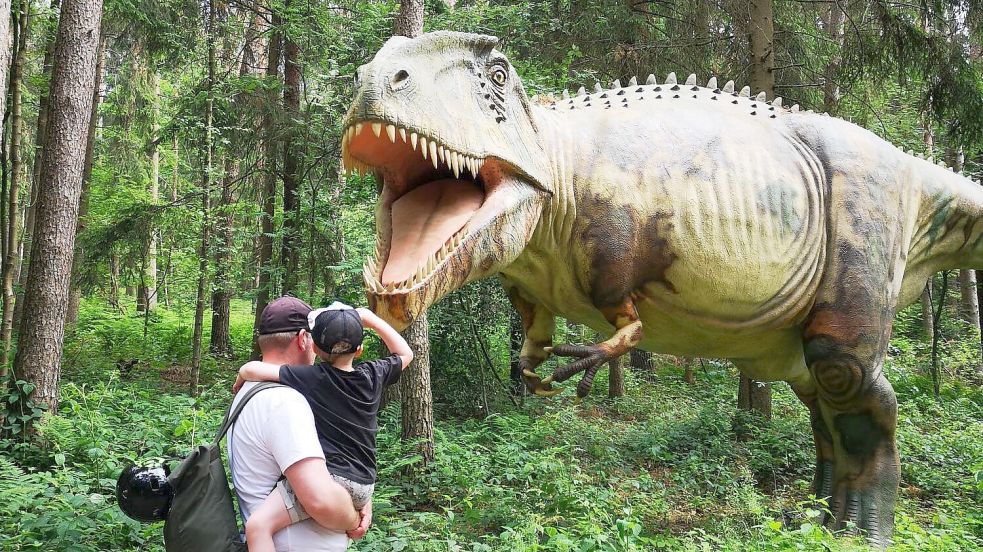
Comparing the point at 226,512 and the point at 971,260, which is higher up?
the point at 971,260

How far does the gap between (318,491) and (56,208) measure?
5867 millimetres

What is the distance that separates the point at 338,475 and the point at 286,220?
890cm

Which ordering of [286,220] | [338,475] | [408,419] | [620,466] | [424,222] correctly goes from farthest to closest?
[286,220] < [620,466] < [408,419] < [424,222] < [338,475]

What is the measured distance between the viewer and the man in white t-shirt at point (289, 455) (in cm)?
227

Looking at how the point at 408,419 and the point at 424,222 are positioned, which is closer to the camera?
the point at 424,222

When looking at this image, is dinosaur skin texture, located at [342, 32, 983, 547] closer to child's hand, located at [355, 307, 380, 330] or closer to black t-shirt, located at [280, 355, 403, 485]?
child's hand, located at [355, 307, 380, 330]

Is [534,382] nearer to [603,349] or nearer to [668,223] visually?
[603,349]

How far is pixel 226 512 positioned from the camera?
8.17 ft

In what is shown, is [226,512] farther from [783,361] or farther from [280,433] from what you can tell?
[783,361]

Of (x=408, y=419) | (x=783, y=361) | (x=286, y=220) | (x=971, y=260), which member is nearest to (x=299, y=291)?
(x=286, y=220)

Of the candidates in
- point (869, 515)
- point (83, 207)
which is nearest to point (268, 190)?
point (83, 207)

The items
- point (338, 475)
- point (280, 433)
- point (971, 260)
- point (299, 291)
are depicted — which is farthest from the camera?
point (299, 291)

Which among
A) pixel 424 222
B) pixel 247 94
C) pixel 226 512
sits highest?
pixel 247 94

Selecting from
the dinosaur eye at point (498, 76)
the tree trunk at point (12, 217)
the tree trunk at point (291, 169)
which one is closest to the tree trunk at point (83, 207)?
the tree trunk at point (291, 169)
